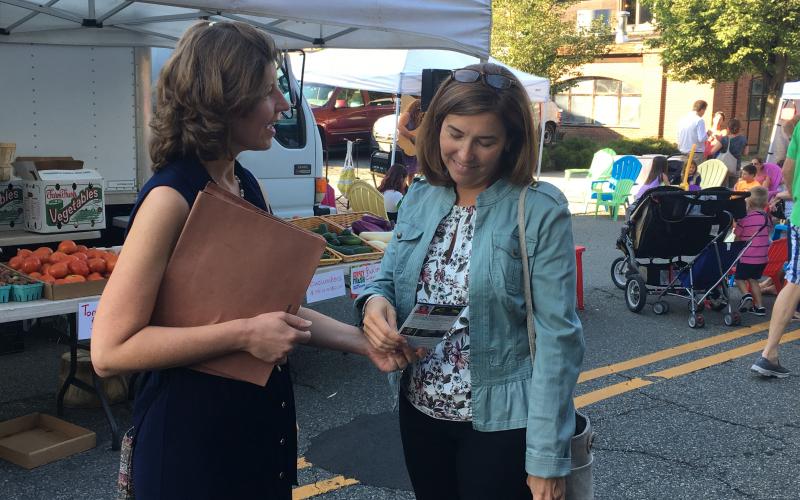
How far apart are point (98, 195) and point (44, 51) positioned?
4.65 ft

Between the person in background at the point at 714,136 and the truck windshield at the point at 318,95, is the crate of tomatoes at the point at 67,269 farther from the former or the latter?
the truck windshield at the point at 318,95

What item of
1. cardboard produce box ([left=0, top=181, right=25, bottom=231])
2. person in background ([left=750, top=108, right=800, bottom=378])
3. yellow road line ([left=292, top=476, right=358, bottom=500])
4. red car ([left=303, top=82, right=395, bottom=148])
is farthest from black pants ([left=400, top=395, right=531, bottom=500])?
red car ([left=303, top=82, right=395, bottom=148])

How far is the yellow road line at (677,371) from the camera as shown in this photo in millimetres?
5539

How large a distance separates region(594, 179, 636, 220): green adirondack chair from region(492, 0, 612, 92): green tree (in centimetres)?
1247

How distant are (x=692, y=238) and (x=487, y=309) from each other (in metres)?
6.04

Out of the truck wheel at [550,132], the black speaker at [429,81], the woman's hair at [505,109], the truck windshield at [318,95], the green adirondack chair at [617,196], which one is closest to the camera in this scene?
the woman's hair at [505,109]

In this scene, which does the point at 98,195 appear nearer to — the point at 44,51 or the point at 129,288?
the point at 44,51

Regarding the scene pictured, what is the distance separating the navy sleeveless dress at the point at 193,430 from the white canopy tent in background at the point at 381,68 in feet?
39.0

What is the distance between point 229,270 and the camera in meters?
1.75

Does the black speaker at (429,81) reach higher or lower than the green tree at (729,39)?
lower

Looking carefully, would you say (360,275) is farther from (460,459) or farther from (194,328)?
(194,328)

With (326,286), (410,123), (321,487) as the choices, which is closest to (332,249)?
(326,286)

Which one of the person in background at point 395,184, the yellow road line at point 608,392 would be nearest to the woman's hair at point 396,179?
the person in background at point 395,184

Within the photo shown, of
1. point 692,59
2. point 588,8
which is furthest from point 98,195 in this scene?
point 588,8
